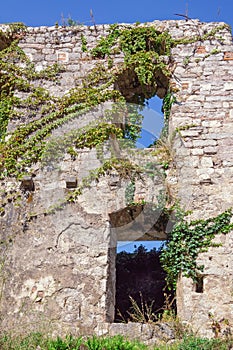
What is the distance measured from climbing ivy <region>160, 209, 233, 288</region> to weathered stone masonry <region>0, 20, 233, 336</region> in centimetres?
12

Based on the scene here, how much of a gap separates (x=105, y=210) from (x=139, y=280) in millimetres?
2296

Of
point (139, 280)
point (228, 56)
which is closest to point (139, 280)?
point (139, 280)

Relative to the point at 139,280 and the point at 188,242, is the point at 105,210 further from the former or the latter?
the point at 139,280

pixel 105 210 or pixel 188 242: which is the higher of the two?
pixel 105 210

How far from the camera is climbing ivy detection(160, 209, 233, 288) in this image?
6.43m

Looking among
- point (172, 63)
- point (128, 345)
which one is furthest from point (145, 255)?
point (128, 345)

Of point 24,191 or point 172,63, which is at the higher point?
point 172,63

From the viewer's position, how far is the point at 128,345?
15.9 feet

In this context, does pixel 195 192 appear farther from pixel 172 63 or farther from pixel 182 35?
pixel 182 35

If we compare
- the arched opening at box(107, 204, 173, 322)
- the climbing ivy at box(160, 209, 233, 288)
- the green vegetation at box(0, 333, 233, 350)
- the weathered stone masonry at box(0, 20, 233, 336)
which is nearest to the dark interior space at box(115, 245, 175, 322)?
the arched opening at box(107, 204, 173, 322)

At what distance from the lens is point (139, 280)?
854cm

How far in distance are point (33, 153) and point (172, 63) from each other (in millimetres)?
2862

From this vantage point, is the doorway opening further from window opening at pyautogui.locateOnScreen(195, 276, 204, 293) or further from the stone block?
the stone block

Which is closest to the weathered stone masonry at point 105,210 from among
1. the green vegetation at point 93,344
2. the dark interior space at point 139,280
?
the green vegetation at point 93,344
